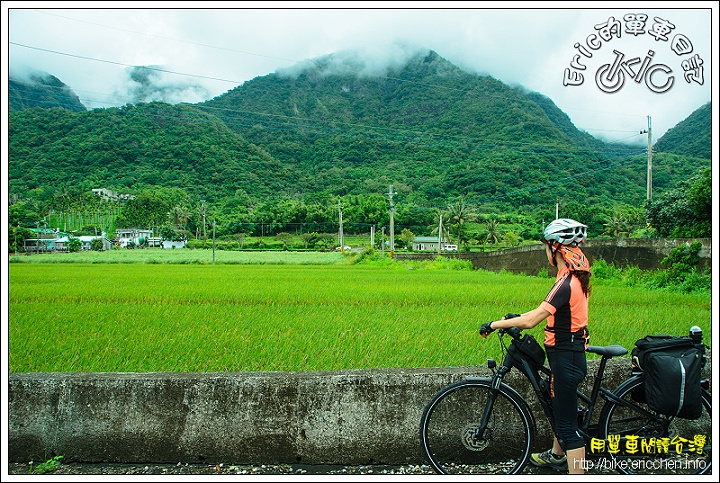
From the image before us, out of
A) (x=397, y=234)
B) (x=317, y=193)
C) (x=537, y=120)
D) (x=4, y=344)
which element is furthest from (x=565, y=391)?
(x=317, y=193)

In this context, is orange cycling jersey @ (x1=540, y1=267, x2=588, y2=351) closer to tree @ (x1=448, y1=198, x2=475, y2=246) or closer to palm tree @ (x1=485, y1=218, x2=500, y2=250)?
palm tree @ (x1=485, y1=218, x2=500, y2=250)

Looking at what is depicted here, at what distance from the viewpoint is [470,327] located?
5785 millimetres

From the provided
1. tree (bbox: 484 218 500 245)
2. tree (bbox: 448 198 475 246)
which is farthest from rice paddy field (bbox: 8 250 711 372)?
tree (bbox: 448 198 475 246)

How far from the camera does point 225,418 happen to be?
9.80 feet

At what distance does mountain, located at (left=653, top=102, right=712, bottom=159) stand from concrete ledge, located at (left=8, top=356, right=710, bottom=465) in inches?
601

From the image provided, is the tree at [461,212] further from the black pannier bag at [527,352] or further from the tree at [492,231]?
the black pannier bag at [527,352]

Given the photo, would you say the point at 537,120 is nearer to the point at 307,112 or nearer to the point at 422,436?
the point at 422,436

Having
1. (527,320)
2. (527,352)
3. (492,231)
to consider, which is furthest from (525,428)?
(492,231)

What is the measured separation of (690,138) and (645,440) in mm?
16916

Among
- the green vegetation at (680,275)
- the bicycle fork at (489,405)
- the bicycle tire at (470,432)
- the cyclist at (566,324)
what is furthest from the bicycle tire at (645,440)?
the green vegetation at (680,275)

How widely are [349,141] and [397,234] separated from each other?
54.4 feet

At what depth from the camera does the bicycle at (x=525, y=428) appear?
9.00 feet

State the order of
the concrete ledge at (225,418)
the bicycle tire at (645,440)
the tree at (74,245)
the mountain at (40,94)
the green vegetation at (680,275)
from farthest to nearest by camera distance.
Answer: the mountain at (40,94) < the tree at (74,245) < the green vegetation at (680,275) < the concrete ledge at (225,418) < the bicycle tire at (645,440)

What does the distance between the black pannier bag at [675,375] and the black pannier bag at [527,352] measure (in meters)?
0.58
